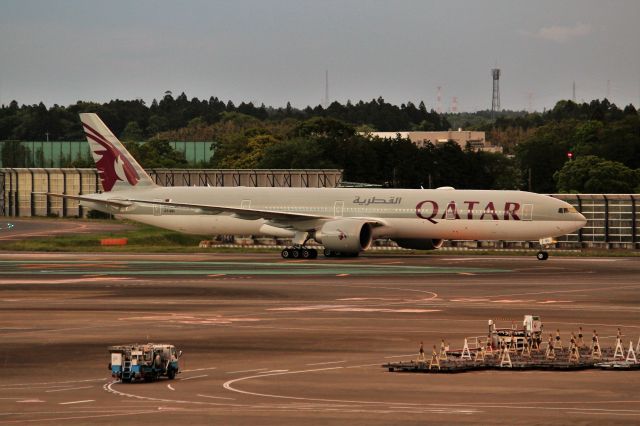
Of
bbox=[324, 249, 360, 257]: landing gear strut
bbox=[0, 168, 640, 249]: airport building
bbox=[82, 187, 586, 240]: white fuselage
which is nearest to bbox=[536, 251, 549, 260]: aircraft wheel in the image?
bbox=[82, 187, 586, 240]: white fuselage

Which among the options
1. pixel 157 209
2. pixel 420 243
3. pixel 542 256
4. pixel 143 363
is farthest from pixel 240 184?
pixel 143 363

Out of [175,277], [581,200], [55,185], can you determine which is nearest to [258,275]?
[175,277]

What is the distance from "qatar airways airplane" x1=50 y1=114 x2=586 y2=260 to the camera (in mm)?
79375

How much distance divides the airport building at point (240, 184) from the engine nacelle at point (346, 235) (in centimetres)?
1751

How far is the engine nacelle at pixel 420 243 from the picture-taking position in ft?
277

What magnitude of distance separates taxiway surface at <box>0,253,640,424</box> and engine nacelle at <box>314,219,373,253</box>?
156 cm

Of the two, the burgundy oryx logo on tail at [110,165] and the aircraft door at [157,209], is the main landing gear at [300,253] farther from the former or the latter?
the burgundy oryx logo on tail at [110,165]

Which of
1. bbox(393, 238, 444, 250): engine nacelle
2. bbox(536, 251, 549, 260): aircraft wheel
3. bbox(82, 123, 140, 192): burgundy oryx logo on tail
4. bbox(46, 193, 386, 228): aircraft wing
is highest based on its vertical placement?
bbox(82, 123, 140, 192): burgundy oryx logo on tail

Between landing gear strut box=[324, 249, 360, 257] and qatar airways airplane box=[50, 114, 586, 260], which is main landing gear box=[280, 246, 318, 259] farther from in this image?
landing gear strut box=[324, 249, 360, 257]

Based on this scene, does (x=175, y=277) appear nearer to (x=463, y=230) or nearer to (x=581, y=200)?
(x=463, y=230)

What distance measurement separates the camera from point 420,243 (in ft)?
278

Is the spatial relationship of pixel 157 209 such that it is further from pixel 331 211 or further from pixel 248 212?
pixel 331 211

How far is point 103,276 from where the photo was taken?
67125mm

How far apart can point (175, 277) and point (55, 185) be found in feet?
283
